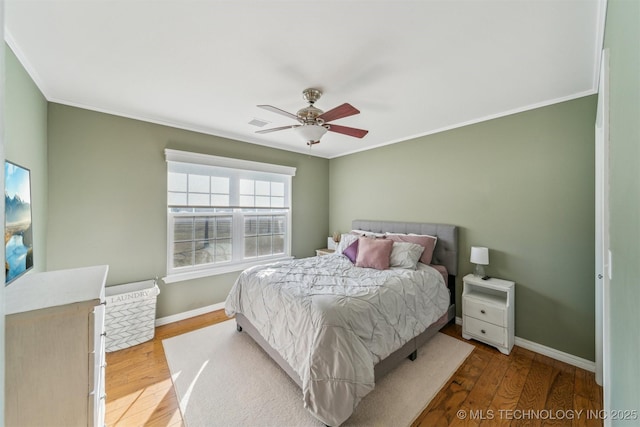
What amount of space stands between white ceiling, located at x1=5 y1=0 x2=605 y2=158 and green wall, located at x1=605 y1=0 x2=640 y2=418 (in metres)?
0.66

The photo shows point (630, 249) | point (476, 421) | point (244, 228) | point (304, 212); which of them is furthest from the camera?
point (304, 212)

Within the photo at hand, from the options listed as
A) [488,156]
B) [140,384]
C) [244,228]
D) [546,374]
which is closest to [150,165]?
[244,228]

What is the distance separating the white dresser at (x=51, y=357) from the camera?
3.24ft

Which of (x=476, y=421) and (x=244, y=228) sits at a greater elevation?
(x=244, y=228)

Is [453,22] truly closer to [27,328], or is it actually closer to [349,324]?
[349,324]

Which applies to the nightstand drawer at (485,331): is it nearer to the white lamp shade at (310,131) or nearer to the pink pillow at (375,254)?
the pink pillow at (375,254)

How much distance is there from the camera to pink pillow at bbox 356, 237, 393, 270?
296cm

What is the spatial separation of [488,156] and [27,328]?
12.8 ft

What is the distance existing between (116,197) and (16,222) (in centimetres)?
139

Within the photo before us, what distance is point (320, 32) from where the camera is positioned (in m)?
1.54

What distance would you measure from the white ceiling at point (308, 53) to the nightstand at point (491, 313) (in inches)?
75.7

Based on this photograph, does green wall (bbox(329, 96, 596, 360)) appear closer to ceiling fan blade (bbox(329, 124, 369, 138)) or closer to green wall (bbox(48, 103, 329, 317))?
ceiling fan blade (bbox(329, 124, 369, 138))

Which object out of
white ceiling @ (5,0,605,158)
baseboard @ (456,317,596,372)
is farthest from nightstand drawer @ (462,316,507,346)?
white ceiling @ (5,0,605,158)

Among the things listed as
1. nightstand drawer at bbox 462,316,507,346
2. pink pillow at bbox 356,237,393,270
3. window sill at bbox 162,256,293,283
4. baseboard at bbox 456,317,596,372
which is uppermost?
pink pillow at bbox 356,237,393,270
